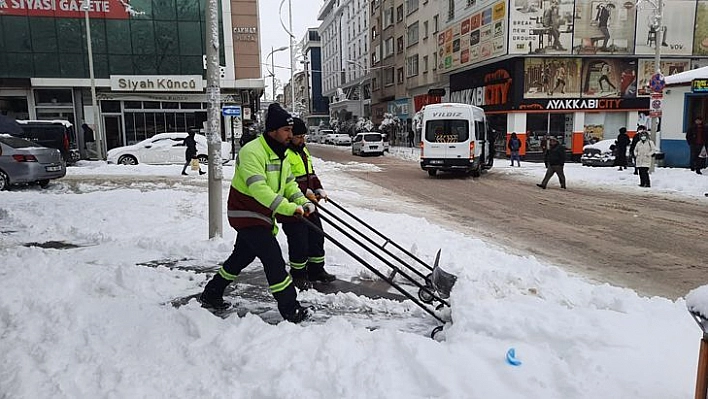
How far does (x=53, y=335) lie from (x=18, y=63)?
31.5 metres

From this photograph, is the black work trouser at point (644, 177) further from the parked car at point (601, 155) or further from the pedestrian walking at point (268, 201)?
the pedestrian walking at point (268, 201)

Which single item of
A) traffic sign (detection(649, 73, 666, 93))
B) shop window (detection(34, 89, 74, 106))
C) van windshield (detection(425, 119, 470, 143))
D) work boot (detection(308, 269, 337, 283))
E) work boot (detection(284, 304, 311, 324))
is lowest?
work boot (detection(308, 269, 337, 283))

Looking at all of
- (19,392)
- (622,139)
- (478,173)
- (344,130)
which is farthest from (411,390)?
(344,130)

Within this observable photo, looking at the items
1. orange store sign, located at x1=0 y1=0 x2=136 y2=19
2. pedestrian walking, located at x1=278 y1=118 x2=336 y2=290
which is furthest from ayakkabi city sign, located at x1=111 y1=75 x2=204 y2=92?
pedestrian walking, located at x1=278 y1=118 x2=336 y2=290

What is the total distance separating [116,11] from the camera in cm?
3008

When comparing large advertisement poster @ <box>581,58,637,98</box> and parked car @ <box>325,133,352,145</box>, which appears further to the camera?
parked car @ <box>325,133,352,145</box>

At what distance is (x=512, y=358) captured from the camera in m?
3.34

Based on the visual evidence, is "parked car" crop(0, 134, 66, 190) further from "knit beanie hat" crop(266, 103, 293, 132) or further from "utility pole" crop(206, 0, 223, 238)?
"knit beanie hat" crop(266, 103, 293, 132)

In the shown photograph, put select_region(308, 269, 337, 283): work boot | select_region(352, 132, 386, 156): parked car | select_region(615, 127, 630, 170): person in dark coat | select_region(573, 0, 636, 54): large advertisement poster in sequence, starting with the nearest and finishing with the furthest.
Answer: select_region(308, 269, 337, 283): work boot → select_region(615, 127, 630, 170): person in dark coat → select_region(573, 0, 636, 54): large advertisement poster → select_region(352, 132, 386, 156): parked car

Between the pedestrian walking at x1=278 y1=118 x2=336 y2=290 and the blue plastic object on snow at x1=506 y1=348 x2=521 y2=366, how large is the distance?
244cm

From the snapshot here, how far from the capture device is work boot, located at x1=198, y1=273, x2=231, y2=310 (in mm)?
4742

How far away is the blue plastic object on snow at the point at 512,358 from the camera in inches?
130

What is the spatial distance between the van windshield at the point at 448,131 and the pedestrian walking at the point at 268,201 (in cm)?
1443

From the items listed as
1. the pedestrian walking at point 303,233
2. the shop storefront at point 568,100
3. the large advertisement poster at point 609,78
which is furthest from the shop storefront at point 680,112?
the pedestrian walking at point 303,233
